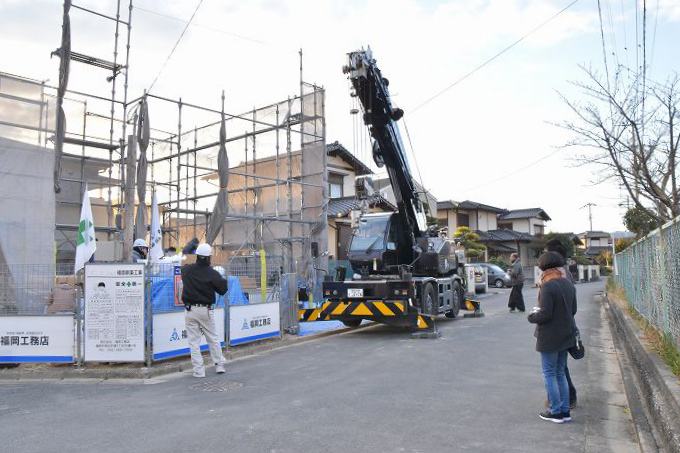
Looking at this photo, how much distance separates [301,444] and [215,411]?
1473 mm

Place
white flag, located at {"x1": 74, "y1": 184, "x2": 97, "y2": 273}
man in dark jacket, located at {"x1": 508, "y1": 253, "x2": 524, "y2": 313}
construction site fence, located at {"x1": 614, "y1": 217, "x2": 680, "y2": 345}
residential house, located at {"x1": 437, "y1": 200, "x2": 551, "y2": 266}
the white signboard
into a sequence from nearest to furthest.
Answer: construction site fence, located at {"x1": 614, "y1": 217, "x2": 680, "y2": 345}
the white signboard
white flag, located at {"x1": 74, "y1": 184, "x2": 97, "y2": 273}
man in dark jacket, located at {"x1": 508, "y1": 253, "x2": 524, "y2": 313}
residential house, located at {"x1": 437, "y1": 200, "x2": 551, "y2": 266}

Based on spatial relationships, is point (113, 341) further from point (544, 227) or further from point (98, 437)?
point (544, 227)

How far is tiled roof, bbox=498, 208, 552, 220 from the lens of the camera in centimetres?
4759

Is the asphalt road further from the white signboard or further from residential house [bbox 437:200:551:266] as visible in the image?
residential house [bbox 437:200:551:266]

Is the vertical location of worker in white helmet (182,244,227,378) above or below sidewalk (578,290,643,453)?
above

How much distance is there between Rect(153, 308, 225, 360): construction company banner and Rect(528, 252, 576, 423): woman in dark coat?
210 inches

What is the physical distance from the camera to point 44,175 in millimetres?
12594

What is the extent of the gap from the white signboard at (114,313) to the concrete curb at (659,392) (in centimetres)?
635

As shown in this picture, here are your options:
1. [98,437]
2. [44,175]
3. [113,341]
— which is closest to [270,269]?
[113,341]

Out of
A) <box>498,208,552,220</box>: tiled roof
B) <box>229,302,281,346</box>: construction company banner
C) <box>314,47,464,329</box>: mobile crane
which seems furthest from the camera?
<box>498,208,552,220</box>: tiled roof

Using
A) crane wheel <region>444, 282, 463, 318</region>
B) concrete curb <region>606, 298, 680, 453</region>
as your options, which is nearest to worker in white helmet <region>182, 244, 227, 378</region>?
concrete curb <region>606, 298, 680, 453</region>

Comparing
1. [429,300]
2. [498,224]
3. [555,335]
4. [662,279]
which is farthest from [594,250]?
[555,335]

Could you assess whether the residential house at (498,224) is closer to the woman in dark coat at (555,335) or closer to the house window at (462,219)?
the house window at (462,219)

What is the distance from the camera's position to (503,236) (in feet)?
145
